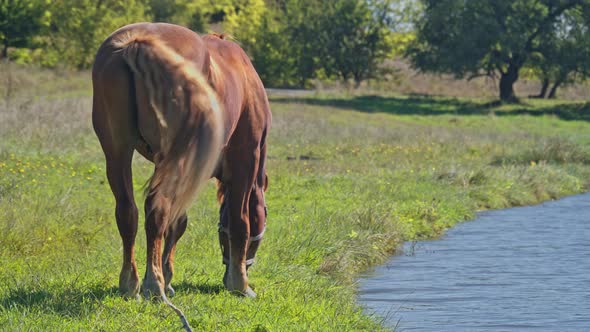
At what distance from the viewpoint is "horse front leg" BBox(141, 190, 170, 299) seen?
234 inches

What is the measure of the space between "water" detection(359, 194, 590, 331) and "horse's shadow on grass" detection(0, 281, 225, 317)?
2143 mm

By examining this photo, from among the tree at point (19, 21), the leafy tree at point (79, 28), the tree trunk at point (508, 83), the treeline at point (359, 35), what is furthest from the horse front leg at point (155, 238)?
the leafy tree at point (79, 28)

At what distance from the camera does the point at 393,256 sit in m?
12.1

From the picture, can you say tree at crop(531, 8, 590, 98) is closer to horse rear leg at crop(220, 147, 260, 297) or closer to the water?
the water

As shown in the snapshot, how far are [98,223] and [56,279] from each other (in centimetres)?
397

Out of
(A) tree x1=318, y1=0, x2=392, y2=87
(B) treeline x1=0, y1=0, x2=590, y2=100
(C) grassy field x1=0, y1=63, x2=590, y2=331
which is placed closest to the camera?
(C) grassy field x1=0, y1=63, x2=590, y2=331

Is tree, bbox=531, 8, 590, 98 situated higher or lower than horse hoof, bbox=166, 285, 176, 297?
lower

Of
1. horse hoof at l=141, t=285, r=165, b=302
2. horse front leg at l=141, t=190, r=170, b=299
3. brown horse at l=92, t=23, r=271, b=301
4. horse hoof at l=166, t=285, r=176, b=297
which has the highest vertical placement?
brown horse at l=92, t=23, r=271, b=301

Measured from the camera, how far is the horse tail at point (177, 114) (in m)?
6.00

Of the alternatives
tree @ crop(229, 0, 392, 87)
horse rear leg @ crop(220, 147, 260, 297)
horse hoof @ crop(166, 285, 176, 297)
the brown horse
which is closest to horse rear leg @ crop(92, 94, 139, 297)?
the brown horse

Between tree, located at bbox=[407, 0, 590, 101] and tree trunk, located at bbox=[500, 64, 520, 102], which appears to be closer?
tree, located at bbox=[407, 0, 590, 101]

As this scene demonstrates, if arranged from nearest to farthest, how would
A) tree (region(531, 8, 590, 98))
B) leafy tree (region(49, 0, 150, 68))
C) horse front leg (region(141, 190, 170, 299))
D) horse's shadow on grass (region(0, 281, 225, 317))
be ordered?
horse front leg (region(141, 190, 170, 299)), horse's shadow on grass (region(0, 281, 225, 317)), tree (region(531, 8, 590, 98)), leafy tree (region(49, 0, 150, 68))

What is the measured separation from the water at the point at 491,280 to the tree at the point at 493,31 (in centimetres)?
2797

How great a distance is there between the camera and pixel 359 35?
183 feet
